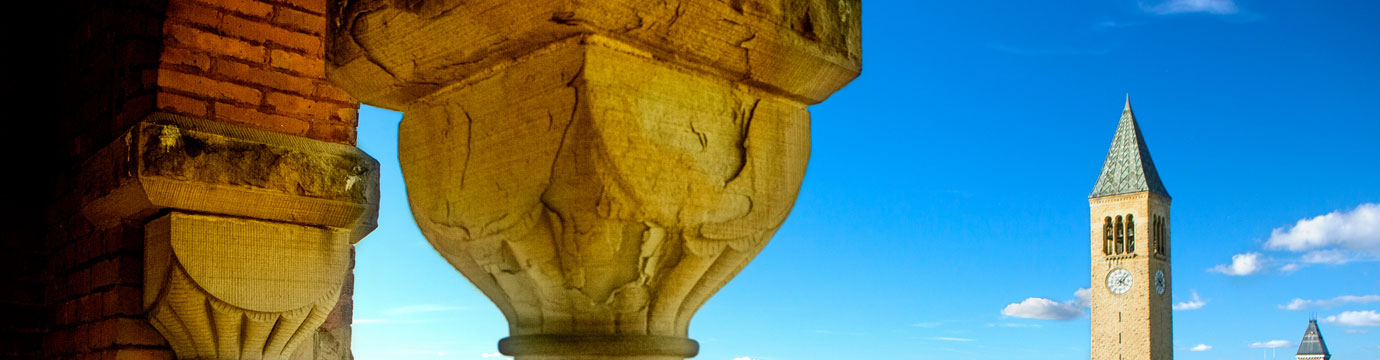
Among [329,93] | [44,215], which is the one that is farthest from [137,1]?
[44,215]

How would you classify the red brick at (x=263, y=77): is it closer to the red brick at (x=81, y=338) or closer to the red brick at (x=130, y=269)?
the red brick at (x=130, y=269)

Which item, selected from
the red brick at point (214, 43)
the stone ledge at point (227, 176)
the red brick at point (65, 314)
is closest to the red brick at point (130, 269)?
the stone ledge at point (227, 176)

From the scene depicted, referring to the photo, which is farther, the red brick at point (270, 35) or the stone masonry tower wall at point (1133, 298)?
the stone masonry tower wall at point (1133, 298)

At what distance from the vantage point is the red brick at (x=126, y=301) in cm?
256

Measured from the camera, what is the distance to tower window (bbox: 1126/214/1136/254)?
39.3 metres

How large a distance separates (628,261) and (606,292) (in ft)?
0.19

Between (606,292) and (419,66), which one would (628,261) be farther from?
(419,66)

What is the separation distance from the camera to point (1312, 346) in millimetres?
44531

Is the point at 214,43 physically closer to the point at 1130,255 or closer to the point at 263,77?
the point at 263,77

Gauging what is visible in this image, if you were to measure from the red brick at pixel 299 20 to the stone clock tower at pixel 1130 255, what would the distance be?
128ft

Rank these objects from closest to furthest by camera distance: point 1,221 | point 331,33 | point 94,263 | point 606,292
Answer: point 606,292 → point 331,33 → point 94,263 → point 1,221

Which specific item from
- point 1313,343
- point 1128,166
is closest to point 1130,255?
point 1128,166

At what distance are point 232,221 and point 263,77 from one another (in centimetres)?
37

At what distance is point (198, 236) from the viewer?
2.50 meters
